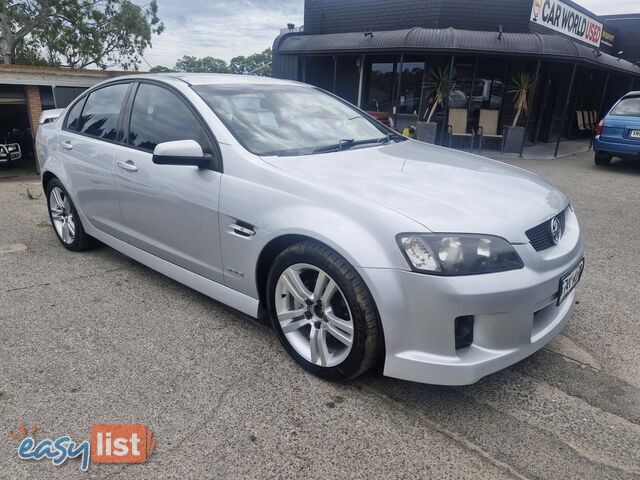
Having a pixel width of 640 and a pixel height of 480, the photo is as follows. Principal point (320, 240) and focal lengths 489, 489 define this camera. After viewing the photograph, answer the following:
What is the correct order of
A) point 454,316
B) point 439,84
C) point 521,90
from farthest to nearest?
point 439,84 → point 521,90 → point 454,316

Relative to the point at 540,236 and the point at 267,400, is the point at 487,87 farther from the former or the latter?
the point at 267,400

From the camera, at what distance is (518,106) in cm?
1306

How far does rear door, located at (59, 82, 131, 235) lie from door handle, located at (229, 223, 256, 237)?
52.1 inches

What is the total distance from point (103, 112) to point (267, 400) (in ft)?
9.04

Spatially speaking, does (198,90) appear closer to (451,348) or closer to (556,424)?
(451,348)

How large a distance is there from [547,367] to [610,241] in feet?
10.4

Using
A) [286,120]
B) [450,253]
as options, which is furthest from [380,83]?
[450,253]

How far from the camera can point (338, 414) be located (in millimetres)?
2322

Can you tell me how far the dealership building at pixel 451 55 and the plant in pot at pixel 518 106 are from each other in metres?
0.15

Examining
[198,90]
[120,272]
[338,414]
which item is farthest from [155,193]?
[338,414]

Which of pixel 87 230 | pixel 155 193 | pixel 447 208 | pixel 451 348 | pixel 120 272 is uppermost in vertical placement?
pixel 447 208

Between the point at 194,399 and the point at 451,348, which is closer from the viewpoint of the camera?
the point at 451,348

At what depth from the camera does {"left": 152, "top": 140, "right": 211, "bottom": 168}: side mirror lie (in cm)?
275

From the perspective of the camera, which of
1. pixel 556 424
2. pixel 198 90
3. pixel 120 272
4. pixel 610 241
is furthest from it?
pixel 610 241
